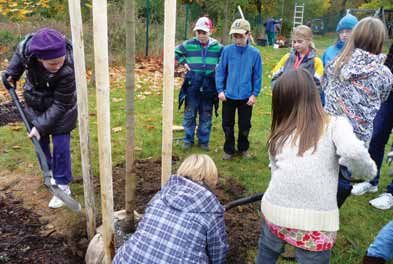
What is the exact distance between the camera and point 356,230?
10.9 ft

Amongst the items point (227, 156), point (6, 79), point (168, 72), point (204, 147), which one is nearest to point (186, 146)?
point (204, 147)

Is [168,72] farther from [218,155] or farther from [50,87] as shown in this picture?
[218,155]

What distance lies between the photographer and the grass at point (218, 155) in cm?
325

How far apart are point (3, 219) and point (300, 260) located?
2.46m

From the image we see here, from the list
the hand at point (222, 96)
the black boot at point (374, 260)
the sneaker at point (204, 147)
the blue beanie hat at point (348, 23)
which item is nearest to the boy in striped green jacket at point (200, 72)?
the sneaker at point (204, 147)

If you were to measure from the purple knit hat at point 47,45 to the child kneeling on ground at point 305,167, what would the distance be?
1.70 metres

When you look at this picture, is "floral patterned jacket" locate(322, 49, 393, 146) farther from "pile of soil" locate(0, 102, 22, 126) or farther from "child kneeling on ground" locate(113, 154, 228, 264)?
"pile of soil" locate(0, 102, 22, 126)

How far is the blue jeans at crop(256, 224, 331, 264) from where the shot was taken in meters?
2.05

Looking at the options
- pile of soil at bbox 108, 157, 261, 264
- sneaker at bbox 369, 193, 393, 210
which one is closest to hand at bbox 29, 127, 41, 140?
pile of soil at bbox 108, 157, 261, 264

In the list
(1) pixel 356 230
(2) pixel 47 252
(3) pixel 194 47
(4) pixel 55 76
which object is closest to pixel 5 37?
(3) pixel 194 47

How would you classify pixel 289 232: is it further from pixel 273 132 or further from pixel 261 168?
pixel 261 168

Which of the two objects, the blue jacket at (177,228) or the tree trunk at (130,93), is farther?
the tree trunk at (130,93)

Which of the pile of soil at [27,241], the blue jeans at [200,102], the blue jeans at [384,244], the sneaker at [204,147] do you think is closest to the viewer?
the blue jeans at [384,244]

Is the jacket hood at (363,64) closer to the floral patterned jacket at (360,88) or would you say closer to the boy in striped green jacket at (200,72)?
the floral patterned jacket at (360,88)
